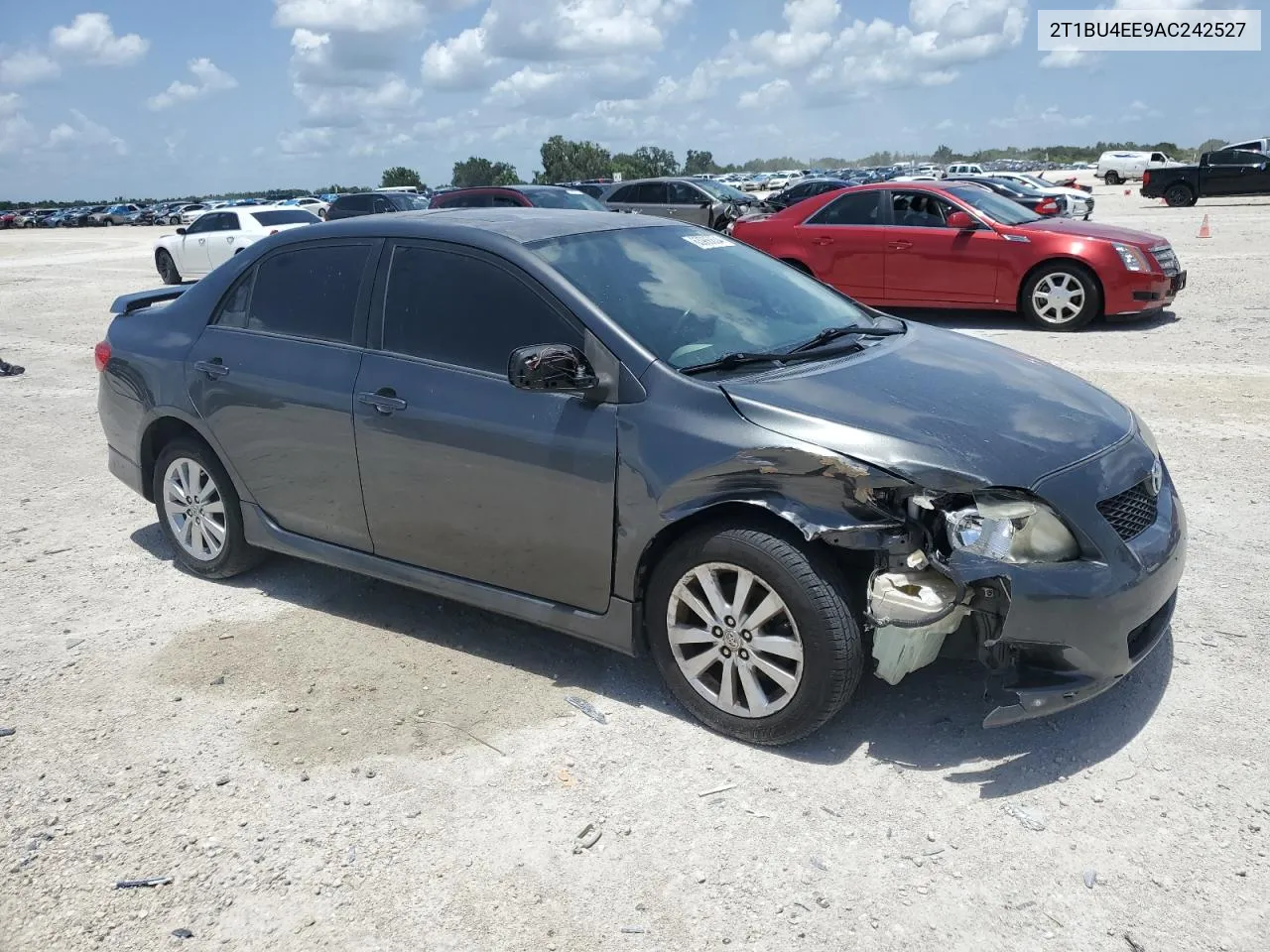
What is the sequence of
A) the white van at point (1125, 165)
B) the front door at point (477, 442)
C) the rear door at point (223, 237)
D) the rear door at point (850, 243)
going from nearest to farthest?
the front door at point (477, 442)
the rear door at point (850, 243)
the rear door at point (223, 237)
the white van at point (1125, 165)

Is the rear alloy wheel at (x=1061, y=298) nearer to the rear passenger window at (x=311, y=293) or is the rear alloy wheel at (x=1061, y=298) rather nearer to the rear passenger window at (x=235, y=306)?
the rear passenger window at (x=311, y=293)

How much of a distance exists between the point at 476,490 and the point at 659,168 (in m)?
103

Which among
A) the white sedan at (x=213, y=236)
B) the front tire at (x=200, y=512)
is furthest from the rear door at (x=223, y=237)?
the front tire at (x=200, y=512)

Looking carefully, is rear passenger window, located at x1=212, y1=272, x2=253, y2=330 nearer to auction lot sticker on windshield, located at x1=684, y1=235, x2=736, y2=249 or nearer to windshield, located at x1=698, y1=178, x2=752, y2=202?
auction lot sticker on windshield, located at x1=684, y1=235, x2=736, y2=249

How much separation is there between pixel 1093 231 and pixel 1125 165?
149 feet

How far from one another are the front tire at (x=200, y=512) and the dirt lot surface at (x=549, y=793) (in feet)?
0.71

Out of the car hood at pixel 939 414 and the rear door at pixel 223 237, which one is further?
the rear door at pixel 223 237

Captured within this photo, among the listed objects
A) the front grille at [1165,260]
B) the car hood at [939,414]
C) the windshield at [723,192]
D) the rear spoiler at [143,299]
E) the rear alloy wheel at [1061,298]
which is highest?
the windshield at [723,192]

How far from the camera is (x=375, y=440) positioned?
420 centimetres

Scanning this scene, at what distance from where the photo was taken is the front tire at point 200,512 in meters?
4.97

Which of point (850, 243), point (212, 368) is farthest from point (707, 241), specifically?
point (850, 243)

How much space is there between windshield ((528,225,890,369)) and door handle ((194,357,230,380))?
1699mm

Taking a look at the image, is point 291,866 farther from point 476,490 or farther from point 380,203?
point 380,203

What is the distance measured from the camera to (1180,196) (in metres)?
31.0
